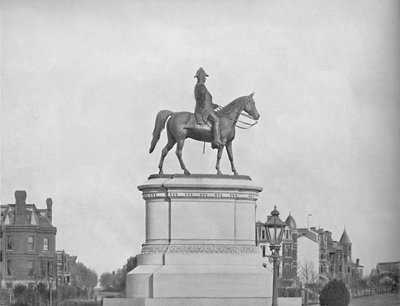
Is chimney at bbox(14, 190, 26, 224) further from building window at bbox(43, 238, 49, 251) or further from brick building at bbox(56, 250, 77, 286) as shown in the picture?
brick building at bbox(56, 250, 77, 286)

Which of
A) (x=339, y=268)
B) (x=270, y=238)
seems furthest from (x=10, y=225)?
(x=270, y=238)

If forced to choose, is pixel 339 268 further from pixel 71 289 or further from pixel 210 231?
Result: pixel 210 231

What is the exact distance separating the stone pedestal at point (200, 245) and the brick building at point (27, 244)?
40.9 m

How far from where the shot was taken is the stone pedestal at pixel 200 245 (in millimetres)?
33844

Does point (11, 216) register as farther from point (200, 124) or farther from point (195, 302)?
point (195, 302)

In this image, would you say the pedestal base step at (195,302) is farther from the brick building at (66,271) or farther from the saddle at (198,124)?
the brick building at (66,271)

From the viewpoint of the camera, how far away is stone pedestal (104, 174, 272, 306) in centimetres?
3384

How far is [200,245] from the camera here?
34500mm

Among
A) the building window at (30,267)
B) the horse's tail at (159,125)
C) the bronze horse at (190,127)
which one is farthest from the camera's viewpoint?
the building window at (30,267)

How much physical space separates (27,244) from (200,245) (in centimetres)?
4685

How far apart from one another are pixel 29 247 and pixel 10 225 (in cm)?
205

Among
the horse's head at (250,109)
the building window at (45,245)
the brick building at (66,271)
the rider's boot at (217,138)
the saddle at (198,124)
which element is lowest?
the brick building at (66,271)

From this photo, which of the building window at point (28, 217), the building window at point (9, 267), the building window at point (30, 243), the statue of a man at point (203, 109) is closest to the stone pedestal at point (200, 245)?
the statue of a man at point (203, 109)

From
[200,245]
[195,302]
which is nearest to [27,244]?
[200,245]
